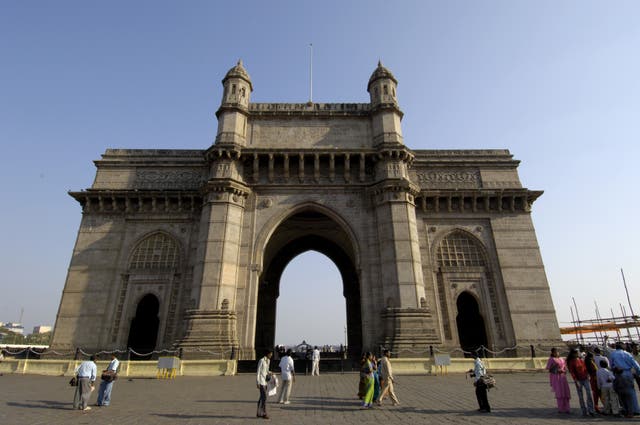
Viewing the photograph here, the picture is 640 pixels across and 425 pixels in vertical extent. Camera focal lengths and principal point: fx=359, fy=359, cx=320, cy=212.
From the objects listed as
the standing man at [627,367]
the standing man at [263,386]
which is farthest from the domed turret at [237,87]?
the standing man at [627,367]

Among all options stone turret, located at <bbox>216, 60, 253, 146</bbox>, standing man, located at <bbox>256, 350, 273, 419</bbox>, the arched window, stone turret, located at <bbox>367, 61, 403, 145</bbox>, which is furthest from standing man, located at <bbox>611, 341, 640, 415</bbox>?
stone turret, located at <bbox>216, 60, 253, 146</bbox>

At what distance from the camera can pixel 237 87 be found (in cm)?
2344

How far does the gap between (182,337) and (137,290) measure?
547 cm

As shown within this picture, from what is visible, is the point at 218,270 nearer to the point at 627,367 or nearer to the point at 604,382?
the point at 604,382

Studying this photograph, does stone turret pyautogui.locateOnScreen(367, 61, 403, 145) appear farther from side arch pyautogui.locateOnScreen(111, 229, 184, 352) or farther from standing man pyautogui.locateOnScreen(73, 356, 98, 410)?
standing man pyautogui.locateOnScreen(73, 356, 98, 410)

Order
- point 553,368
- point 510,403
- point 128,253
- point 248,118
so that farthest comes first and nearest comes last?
1. point 248,118
2. point 128,253
3. point 510,403
4. point 553,368

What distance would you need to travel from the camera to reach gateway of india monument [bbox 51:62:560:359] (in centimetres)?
1917

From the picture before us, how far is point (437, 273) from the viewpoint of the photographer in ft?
71.4

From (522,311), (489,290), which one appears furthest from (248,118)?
(522,311)

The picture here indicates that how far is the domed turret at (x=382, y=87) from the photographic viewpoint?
23.4 metres

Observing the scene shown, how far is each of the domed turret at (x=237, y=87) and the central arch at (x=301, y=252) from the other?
8.65 meters

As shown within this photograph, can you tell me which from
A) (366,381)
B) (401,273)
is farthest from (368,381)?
(401,273)

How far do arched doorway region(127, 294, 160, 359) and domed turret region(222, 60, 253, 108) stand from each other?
13044 millimetres

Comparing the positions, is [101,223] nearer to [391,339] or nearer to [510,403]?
[391,339]
